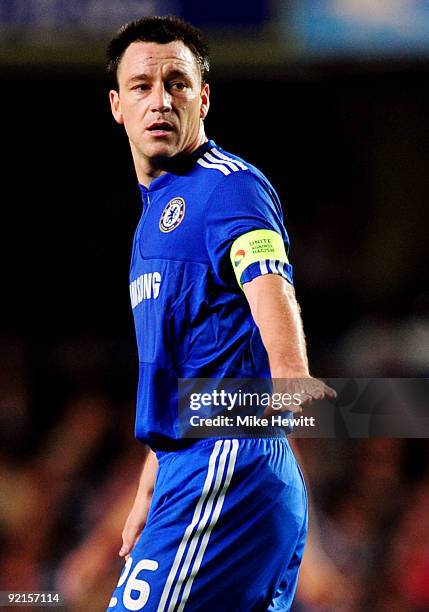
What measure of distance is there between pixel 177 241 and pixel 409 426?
2111 millimetres

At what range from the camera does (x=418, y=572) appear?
4.19m

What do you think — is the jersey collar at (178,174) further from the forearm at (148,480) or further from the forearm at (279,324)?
the forearm at (148,480)

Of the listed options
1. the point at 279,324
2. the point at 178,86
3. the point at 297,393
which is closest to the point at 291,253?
the point at 178,86

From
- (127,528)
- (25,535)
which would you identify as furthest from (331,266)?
(127,528)

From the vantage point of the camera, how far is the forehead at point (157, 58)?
8.05 ft

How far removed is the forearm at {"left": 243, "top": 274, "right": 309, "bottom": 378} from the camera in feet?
5.99

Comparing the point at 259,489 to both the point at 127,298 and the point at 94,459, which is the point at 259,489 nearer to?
the point at 94,459

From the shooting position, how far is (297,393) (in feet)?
5.71

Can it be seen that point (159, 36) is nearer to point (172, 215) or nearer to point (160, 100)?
point (160, 100)

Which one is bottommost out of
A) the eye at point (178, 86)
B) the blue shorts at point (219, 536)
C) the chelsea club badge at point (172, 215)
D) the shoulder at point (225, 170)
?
the blue shorts at point (219, 536)

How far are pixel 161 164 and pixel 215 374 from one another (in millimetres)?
598

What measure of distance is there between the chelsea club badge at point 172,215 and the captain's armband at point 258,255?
259 millimetres

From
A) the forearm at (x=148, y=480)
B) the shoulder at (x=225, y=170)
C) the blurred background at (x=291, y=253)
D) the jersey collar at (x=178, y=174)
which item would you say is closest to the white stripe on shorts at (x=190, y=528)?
the forearm at (x=148, y=480)

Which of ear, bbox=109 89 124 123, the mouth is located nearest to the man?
the mouth
